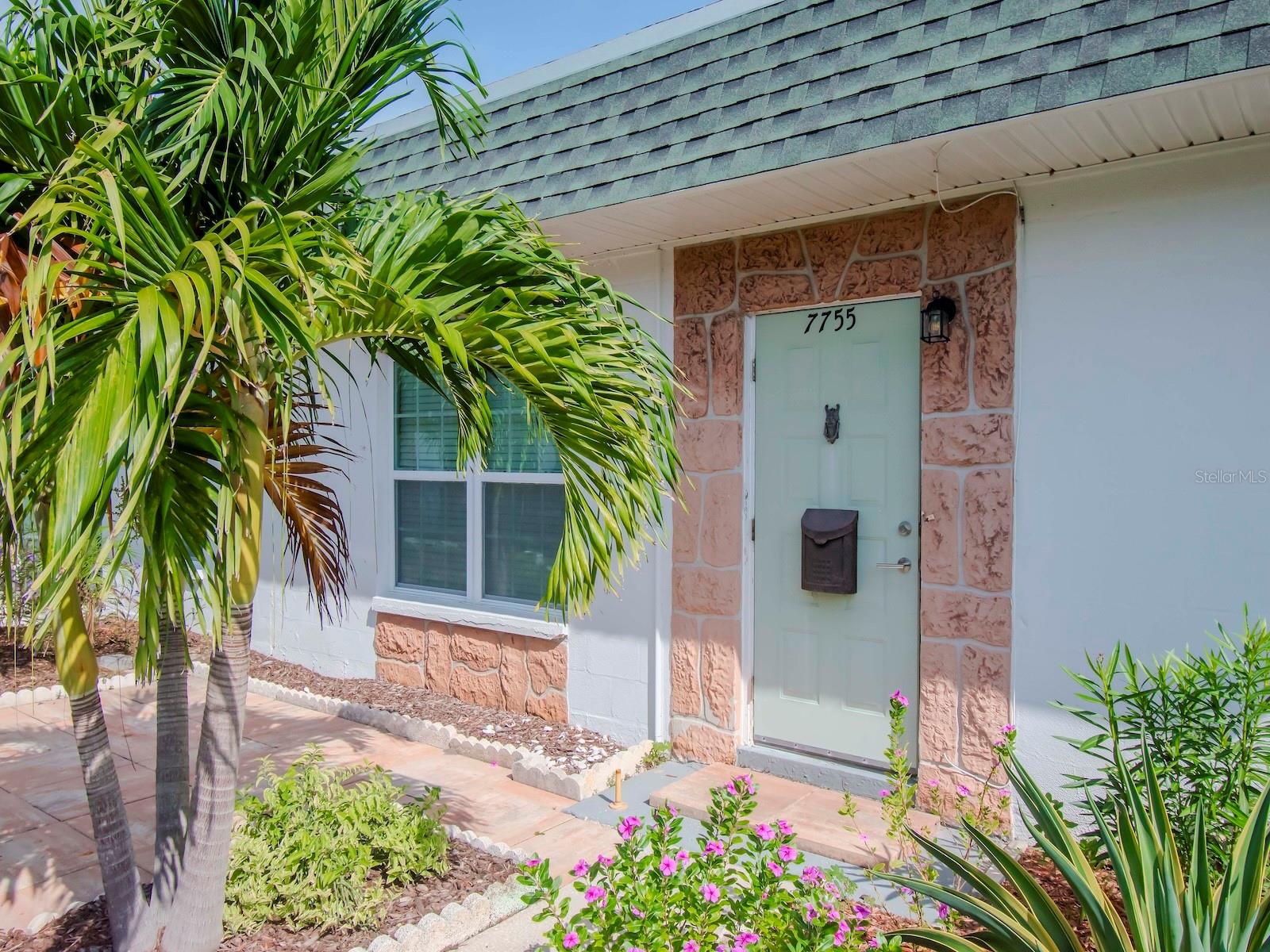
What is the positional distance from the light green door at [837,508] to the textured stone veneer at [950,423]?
4.6 inches

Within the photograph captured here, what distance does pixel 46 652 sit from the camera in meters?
6.75

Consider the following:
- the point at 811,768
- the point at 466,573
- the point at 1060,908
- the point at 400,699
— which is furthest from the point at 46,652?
the point at 1060,908

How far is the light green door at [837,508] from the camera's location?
3996 mm

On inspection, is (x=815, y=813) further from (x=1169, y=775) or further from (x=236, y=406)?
(x=236, y=406)

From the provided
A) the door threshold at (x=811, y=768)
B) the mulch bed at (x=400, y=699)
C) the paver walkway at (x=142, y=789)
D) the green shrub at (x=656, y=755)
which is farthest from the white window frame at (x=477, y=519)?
the door threshold at (x=811, y=768)

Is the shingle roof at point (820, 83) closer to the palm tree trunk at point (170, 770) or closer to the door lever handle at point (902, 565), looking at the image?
the door lever handle at point (902, 565)

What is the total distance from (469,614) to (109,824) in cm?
294

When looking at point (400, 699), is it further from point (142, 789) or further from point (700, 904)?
point (700, 904)

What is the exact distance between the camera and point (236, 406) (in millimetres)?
2174

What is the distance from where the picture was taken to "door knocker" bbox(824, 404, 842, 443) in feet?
13.7

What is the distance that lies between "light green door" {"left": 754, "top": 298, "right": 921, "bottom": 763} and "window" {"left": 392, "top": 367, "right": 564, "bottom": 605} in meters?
1.27

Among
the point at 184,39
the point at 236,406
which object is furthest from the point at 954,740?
the point at 184,39

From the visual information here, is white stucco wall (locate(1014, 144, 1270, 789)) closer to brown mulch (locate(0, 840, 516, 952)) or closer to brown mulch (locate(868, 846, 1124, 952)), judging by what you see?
brown mulch (locate(868, 846, 1124, 952))

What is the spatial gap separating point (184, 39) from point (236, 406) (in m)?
1.12
